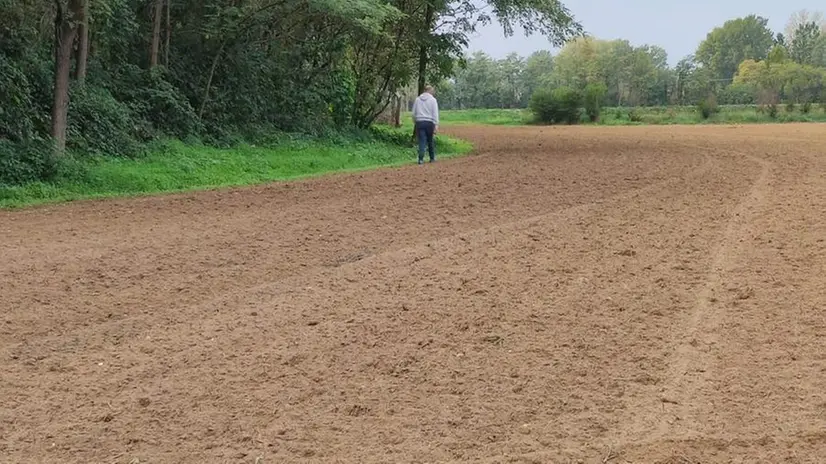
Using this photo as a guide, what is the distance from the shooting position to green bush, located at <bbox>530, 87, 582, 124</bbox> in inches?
2274

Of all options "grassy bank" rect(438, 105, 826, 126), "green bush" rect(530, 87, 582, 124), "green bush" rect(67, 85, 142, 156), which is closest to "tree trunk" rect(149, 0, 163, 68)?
"green bush" rect(67, 85, 142, 156)

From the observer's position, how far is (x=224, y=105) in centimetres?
1870

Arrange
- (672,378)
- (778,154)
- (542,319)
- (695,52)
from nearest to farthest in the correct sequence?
(672,378), (542,319), (778,154), (695,52)

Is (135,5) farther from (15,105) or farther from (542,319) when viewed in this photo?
(542,319)

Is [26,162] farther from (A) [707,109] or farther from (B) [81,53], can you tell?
(A) [707,109]

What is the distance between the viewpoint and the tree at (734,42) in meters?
122

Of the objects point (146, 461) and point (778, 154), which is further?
point (778, 154)

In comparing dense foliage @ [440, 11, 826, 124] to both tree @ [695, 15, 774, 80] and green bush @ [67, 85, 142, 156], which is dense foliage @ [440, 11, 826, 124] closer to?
tree @ [695, 15, 774, 80]

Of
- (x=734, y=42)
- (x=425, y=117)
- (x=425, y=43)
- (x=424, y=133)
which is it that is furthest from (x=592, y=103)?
(x=734, y=42)

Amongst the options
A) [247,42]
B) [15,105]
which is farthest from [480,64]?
[15,105]

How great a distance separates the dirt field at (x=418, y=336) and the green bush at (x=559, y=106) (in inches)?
1937

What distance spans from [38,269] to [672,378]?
5318 millimetres

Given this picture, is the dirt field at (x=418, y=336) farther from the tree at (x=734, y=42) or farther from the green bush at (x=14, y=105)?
the tree at (x=734, y=42)

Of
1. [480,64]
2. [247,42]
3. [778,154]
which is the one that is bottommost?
[778,154]
